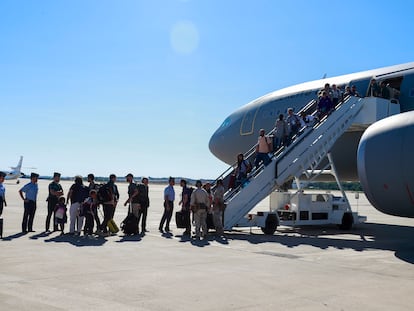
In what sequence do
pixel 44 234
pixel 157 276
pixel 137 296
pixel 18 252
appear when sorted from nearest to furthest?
pixel 137 296 → pixel 157 276 → pixel 18 252 → pixel 44 234

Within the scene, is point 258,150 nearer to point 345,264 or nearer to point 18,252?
point 345,264

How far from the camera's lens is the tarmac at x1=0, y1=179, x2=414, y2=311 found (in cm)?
630

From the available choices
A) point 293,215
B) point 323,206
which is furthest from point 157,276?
point 323,206

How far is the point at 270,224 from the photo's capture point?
15617 mm

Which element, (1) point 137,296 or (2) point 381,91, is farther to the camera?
(2) point 381,91

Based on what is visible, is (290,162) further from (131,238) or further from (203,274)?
(203,274)

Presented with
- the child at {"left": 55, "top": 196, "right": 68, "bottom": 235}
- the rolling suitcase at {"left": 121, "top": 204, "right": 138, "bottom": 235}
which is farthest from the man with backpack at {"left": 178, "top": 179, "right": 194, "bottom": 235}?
the child at {"left": 55, "top": 196, "right": 68, "bottom": 235}

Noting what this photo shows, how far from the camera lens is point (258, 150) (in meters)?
16.1

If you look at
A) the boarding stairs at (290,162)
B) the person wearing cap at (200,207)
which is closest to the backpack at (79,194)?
the person wearing cap at (200,207)

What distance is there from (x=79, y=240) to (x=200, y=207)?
330 centimetres

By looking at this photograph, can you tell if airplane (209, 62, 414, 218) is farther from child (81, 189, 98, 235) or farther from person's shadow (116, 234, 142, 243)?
child (81, 189, 98, 235)

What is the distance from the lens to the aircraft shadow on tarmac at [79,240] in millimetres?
12418

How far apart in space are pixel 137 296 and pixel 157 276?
1.46 m

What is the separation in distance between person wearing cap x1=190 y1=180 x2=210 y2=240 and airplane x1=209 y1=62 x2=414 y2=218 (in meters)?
4.27
